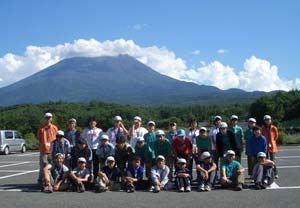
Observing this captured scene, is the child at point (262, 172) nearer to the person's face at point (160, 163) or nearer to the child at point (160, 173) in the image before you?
the child at point (160, 173)

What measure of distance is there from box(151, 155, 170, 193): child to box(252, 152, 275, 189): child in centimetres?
198

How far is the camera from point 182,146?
11500 mm

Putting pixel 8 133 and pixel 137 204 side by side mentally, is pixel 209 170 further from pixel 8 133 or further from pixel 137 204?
pixel 8 133

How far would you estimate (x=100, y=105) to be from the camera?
79.7 m

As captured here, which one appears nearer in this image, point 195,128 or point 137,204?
point 137,204

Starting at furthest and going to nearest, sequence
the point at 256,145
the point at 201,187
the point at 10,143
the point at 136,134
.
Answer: the point at 10,143, the point at 136,134, the point at 256,145, the point at 201,187

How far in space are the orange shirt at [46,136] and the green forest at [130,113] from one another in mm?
36285

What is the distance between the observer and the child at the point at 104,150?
11.4m

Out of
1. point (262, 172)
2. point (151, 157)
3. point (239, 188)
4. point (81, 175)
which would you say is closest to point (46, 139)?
point (81, 175)

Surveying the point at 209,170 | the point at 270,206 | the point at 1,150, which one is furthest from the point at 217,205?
the point at 1,150

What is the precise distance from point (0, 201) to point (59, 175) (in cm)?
173

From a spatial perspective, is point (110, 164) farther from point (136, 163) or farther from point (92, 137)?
point (92, 137)

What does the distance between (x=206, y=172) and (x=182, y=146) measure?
35.5 inches

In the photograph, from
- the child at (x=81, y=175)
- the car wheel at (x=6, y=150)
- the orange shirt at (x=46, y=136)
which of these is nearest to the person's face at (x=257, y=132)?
the child at (x=81, y=175)
